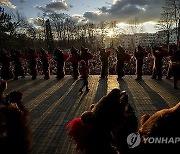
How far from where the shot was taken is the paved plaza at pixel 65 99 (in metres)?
6.59

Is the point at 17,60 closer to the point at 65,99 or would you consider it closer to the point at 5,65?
the point at 5,65

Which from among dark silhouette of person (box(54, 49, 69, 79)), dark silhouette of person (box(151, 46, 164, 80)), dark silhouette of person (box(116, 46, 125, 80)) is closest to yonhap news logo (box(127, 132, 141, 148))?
dark silhouette of person (box(151, 46, 164, 80))

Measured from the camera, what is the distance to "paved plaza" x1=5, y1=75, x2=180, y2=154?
259 inches

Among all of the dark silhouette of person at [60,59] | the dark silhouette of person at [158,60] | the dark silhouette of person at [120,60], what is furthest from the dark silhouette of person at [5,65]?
the dark silhouette of person at [158,60]

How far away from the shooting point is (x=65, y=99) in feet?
34.3

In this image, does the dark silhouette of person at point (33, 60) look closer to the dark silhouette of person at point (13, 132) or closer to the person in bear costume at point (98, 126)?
the dark silhouette of person at point (13, 132)

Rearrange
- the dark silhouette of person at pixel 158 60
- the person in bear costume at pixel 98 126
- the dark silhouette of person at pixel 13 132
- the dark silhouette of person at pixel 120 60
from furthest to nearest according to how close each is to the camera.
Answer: the dark silhouette of person at pixel 120 60
the dark silhouette of person at pixel 158 60
the dark silhouette of person at pixel 13 132
the person in bear costume at pixel 98 126

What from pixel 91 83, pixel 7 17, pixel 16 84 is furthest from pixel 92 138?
pixel 7 17

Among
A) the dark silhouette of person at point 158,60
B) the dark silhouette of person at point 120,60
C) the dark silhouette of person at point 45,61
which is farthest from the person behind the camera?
the dark silhouette of person at point 45,61

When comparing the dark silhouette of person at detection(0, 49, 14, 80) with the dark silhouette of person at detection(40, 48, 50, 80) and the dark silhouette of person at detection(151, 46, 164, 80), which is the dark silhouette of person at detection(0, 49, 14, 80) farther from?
the dark silhouette of person at detection(151, 46, 164, 80)

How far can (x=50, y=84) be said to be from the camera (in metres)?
13.8

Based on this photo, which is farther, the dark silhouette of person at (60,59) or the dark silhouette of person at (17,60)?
the dark silhouette of person at (17,60)

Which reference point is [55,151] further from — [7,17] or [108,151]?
[7,17]

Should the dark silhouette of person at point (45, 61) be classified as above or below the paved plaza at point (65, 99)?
above
